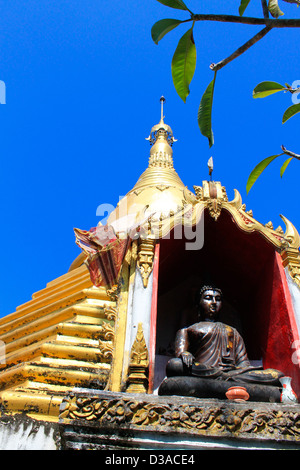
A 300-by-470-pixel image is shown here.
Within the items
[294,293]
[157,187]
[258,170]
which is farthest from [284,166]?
[157,187]

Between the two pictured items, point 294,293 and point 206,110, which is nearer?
point 206,110

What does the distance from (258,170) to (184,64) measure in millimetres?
819

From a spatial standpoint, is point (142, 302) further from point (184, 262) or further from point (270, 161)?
point (270, 161)

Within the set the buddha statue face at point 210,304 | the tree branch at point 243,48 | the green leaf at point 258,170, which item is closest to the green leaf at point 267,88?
the tree branch at point 243,48

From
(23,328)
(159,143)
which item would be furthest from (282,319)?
(159,143)

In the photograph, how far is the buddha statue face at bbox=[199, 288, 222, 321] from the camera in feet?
21.0

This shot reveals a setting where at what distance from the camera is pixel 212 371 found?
4.79m

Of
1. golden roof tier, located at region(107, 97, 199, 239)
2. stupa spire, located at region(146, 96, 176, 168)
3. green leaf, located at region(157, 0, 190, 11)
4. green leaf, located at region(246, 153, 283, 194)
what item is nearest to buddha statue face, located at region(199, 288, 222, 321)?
green leaf, located at region(246, 153, 283, 194)

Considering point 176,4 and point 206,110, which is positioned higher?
point 176,4

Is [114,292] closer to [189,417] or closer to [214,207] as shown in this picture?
[214,207]

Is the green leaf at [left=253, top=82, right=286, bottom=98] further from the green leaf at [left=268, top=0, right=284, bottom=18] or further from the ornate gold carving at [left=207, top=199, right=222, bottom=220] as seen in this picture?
the ornate gold carving at [left=207, top=199, right=222, bottom=220]

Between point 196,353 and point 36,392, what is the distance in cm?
211

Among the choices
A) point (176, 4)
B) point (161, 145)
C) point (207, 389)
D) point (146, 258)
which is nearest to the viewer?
point (176, 4)

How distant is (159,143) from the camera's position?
15711 millimetres
